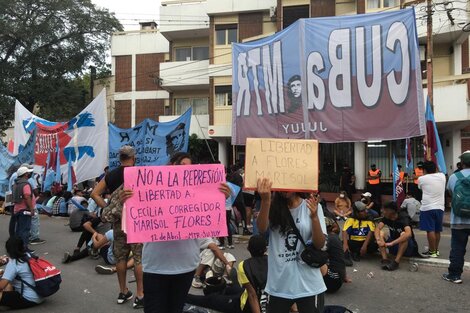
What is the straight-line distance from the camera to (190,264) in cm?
341

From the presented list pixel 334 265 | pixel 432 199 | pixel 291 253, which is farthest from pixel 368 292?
pixel 291 253

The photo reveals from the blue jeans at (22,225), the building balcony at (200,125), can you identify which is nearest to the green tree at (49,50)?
the building balcony at (200,125)

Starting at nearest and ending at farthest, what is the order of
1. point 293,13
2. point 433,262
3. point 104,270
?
1. point 104,270
2. point 433,262
3. point 293,13

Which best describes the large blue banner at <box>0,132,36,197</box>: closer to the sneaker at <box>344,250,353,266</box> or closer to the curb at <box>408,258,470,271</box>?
the sneaker at <box>344,250,353,266</box>

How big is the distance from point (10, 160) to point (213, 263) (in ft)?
27.4

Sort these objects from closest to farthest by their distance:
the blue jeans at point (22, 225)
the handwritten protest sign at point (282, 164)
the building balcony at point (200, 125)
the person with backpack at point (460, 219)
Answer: the handwritten protest sign at point (282, 164) → the person with backpack at point (460, 219) → the blue jeans at point (22, 225) → the building balcony at point (200, 125)

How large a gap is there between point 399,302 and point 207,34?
2162 cm

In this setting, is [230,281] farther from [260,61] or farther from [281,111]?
[260,61]

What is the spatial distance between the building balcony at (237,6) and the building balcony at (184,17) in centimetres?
217

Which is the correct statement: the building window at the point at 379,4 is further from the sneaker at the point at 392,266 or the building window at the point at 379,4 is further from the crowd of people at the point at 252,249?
the sneaker at the point at 392,266

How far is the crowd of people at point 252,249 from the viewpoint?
10.1 ft

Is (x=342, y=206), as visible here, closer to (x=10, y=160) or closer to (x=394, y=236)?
(x=394, y=236)

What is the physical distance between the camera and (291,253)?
311cm

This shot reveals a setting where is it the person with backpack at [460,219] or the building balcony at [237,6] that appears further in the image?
the building balcony at [237,6]
